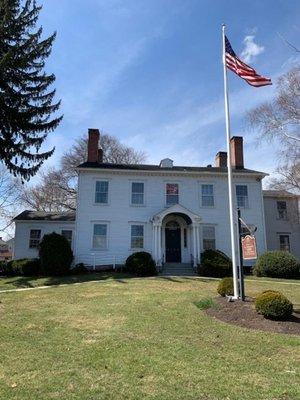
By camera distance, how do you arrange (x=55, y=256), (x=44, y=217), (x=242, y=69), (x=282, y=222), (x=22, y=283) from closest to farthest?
(x=242, y=69), (x=22, y=283), (x=55, y=256), (x=44, y=217), (x=282, y=222)

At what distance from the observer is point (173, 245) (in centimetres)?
2791

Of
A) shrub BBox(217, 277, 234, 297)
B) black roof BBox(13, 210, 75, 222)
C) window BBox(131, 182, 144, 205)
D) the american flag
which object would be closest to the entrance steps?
window BBox(131, 182, 144, 205)

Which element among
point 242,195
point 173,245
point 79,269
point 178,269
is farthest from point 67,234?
point 242,195

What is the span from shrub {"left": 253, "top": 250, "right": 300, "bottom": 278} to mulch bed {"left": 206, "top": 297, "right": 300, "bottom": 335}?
1220cm

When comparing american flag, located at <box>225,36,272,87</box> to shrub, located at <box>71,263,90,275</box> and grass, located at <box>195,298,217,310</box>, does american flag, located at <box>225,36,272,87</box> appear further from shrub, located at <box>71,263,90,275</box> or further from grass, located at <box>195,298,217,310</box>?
shrub, located at <box>71,263,90,275</box>

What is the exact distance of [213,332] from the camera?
9555 millimetres

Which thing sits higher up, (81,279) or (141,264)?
(141,264)

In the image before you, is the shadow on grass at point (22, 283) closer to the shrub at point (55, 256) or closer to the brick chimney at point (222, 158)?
the shrub at point (55, 256)

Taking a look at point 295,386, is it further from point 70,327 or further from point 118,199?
point 118,199

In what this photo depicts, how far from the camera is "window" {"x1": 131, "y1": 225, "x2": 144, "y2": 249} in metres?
27.3

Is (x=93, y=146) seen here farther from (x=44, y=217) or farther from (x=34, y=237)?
(x=34, y=237)

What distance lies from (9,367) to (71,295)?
8813mm

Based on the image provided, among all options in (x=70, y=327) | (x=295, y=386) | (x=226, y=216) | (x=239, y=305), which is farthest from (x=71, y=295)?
(x=226, y=216)

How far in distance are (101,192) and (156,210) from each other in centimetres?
391
